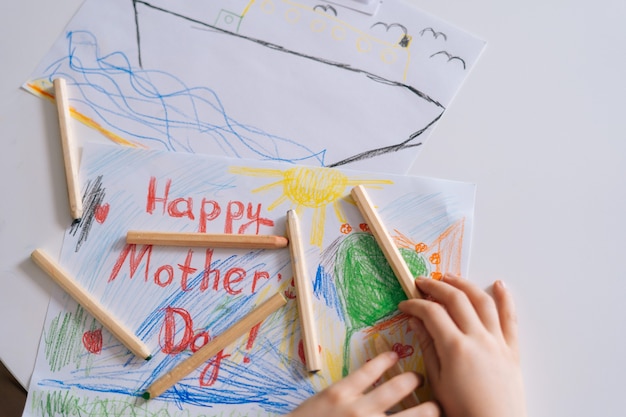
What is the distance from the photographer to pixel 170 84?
598mm

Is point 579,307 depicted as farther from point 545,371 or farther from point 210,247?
point 210,247

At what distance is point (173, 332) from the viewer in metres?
0.54

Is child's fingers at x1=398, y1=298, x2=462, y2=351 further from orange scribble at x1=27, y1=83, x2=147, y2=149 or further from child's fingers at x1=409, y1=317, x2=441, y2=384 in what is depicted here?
orange scribble at x1=27, y1=83, x2=147, y2=149

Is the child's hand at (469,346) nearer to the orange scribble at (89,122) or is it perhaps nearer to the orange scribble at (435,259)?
the orange scribble at (435,259)

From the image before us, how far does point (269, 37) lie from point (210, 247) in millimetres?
253

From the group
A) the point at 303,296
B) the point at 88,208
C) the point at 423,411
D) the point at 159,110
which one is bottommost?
the point at 423,411

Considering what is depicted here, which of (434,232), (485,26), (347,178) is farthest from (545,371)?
(485,26)

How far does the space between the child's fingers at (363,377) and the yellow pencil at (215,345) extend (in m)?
0.10

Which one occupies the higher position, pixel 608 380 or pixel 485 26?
pixel 485 26

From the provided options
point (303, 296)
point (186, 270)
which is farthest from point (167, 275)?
point (303, 296)

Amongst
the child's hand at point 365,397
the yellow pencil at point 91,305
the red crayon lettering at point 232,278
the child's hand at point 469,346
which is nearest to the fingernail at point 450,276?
the child's hand at point 469,346

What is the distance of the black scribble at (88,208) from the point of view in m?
0.55

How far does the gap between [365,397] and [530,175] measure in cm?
31

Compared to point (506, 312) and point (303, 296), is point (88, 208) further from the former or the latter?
point (506, 312)
